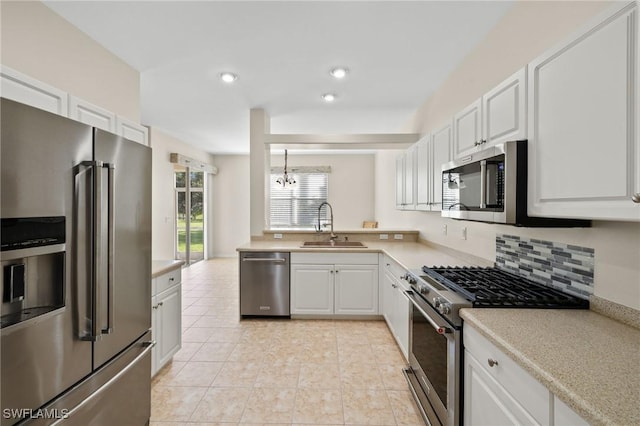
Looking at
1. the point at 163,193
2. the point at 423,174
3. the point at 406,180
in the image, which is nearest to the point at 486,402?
the point at 423,174

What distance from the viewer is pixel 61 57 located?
6.71 feet

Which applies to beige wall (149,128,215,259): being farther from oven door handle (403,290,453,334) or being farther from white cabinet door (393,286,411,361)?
oven door handle (403,290,453,334)

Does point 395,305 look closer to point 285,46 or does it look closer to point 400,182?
point 400,182

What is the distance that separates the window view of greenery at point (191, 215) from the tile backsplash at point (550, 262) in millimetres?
6062

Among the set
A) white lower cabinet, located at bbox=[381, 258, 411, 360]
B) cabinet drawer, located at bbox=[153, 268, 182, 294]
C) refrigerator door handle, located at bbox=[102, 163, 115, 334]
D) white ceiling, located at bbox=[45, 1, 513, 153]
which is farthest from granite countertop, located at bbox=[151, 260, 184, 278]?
white lower cabinet, located at bbox=[381, 258, 411, 360]

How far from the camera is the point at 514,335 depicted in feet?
3.62

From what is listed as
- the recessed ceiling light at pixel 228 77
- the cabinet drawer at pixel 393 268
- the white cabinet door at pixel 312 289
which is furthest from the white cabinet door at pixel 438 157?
the recessed ceiling light at pixel 228 77

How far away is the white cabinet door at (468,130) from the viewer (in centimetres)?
185

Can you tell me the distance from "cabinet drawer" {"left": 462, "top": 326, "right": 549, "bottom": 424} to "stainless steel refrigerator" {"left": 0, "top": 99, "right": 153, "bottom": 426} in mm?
1640

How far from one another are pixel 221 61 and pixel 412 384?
121 inches

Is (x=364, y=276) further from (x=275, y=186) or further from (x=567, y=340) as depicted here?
(x=275, y=186)

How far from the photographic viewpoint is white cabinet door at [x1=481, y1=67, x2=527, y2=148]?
1.41m

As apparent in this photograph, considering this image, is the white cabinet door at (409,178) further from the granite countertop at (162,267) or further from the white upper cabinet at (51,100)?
the white upper cabinet at (51,100)

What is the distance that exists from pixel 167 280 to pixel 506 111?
2.62m
